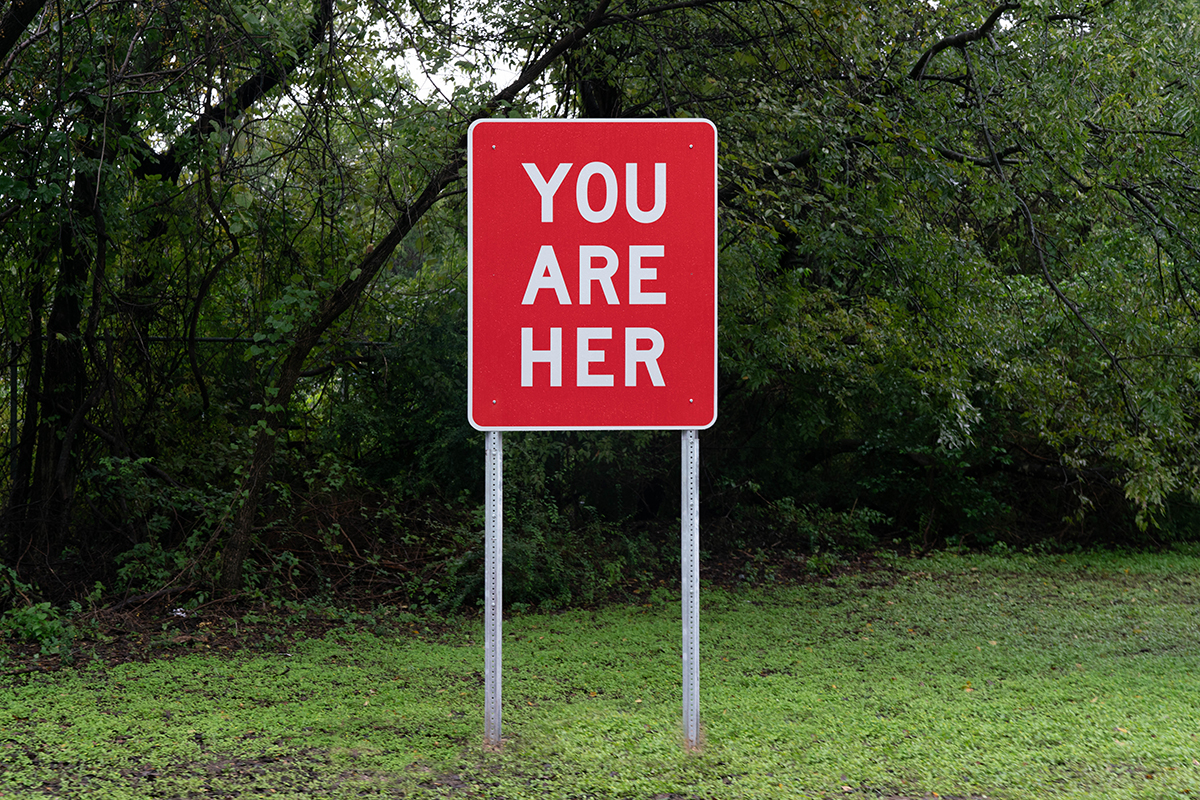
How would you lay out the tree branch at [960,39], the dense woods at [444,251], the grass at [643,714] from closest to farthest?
the grass at [643,714] < the dense woods at [444,251] < the tree branch at [960,39]

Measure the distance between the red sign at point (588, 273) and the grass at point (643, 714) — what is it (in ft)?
4.77

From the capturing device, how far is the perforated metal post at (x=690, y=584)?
4.32 m

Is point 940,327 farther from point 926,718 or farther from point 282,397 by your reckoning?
point 282,397

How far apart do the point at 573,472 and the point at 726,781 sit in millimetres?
6420

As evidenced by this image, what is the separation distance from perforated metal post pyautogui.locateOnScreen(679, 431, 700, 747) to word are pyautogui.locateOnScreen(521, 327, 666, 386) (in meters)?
0.38

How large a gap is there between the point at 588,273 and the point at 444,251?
4.45m

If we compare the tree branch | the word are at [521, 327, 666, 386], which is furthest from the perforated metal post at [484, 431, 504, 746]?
the tree branch

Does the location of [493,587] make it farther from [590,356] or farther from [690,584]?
[590,356]

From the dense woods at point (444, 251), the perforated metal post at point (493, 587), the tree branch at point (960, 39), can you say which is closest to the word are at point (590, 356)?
the perforated metal post at point (493, 587)

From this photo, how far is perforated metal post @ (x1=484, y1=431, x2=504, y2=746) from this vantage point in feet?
14.1

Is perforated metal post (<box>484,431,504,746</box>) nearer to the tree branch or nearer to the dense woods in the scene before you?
the dense woods

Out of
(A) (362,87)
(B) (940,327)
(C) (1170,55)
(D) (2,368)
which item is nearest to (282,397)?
(A) (362,87)

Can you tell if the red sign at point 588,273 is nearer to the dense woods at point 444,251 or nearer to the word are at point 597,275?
the word are at point 597,275

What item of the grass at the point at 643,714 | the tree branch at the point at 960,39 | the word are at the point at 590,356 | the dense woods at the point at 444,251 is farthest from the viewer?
the tree branch at the point at 960,39
